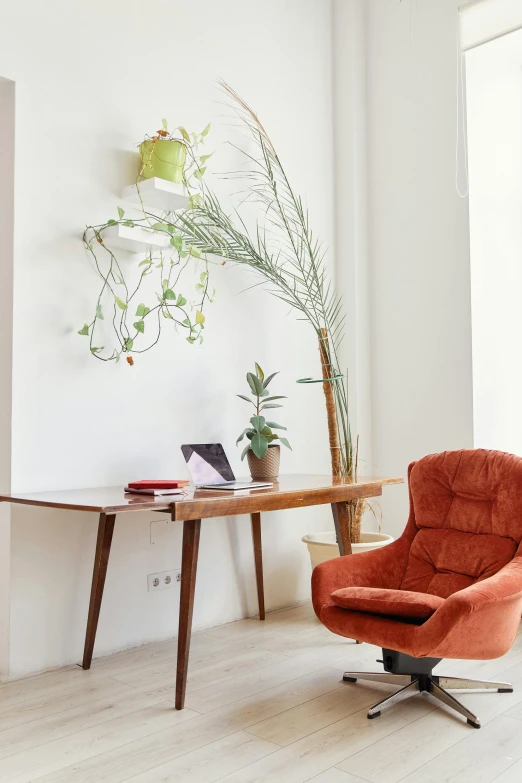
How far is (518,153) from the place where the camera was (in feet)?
12.4

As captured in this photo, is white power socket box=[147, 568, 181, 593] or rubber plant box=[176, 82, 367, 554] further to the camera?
rubber plant box=[176, 82, 367, 554]

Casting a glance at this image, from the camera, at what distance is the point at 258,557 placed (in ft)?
10.8

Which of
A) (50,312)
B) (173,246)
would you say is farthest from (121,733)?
(173,246)

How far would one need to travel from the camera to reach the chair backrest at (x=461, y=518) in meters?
2.36

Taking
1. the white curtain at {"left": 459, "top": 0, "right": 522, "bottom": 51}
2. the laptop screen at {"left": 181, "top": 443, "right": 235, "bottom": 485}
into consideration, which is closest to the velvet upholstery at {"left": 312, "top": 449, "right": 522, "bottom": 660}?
the laptop screen at {"left": 181, "top": 443, "right": 235, "bottom": 485}

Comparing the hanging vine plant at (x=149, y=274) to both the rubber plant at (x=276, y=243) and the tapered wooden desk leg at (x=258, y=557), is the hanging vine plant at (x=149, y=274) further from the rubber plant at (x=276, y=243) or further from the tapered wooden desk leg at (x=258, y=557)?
the tapered wooden desk leg at (x=258, y=557)

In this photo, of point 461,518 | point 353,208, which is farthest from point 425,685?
point 353,208

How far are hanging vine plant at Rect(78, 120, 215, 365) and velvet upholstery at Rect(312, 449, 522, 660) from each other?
1.18 m

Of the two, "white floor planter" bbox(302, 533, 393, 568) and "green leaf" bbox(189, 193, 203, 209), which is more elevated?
"green leaf" bbox(189, 193, 203, 209)

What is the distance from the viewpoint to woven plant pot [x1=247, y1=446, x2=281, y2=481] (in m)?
3.01

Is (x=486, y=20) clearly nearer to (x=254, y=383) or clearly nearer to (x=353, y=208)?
(x=353, y=208)

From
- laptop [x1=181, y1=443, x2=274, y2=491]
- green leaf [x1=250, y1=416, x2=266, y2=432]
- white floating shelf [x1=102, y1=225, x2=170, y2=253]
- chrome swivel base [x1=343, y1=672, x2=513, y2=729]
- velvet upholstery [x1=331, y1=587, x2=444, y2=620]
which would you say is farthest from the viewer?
green leaf [x1=250, y1=416, x2=266, y2=432]

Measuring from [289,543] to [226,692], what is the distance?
1.30 m

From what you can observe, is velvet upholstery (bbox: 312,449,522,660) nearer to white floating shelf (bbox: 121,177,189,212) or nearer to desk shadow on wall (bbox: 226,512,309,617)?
desk shadow on wall (bbox: 226,512,309,617)
